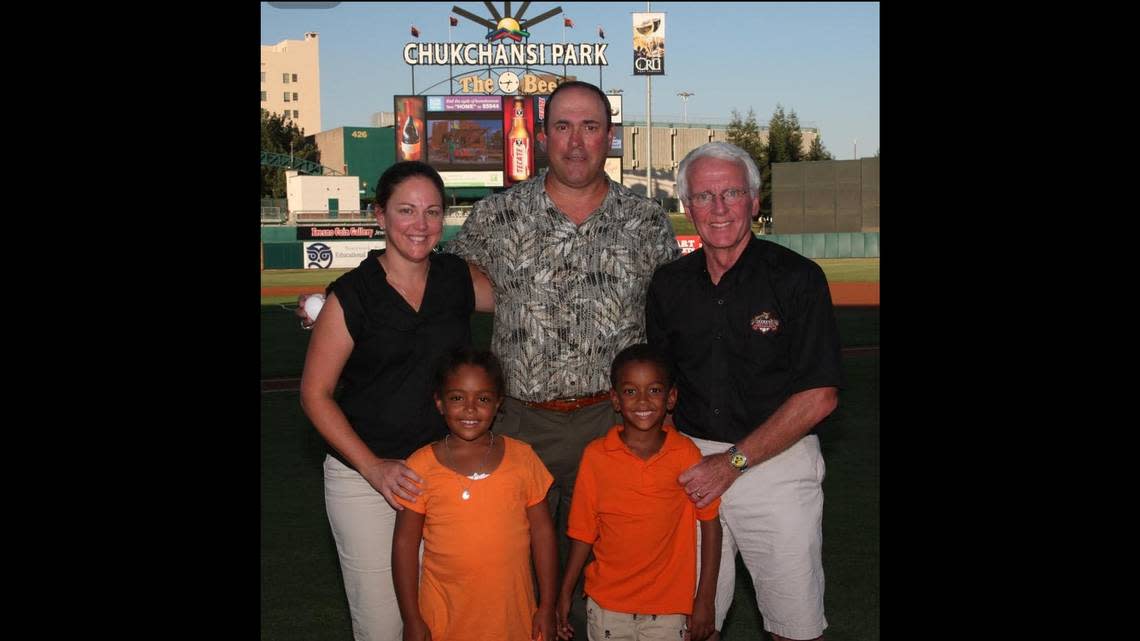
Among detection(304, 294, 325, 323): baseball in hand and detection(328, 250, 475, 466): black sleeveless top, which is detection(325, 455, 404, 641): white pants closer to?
detection(328, 250, 475, 466): black sleeveless top

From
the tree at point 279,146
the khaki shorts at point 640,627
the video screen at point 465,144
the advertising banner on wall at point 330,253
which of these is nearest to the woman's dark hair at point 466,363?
the khaki shorts at point 640,627

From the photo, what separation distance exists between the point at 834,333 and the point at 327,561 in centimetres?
415

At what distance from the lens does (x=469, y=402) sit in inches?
152

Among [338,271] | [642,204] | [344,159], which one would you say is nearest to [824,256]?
[338,271]

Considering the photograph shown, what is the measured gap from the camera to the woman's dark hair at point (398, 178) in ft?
13.1

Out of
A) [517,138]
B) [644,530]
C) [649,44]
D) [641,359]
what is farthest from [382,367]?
[649,44]

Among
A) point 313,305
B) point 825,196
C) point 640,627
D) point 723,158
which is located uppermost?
point 825,196

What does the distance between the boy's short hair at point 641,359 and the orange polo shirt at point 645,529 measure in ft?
0.84

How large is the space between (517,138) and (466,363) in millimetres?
48122

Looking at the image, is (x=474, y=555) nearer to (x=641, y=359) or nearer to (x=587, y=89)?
(x=641, y=359)

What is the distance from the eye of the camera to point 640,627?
3.98 meters

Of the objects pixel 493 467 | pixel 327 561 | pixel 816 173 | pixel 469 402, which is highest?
pixel 816 173

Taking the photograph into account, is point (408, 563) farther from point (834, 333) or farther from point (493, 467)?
point (834, 333)

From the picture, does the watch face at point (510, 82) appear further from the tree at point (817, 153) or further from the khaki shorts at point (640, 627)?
the khaki shorts at point (640, 627)
